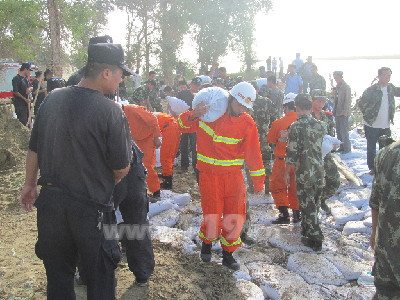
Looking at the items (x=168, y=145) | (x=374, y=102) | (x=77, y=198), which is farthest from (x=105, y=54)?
(x=374, y=102)

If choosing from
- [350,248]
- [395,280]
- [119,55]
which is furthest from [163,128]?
[395,280]

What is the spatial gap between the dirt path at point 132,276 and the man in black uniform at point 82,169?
1.04 metres

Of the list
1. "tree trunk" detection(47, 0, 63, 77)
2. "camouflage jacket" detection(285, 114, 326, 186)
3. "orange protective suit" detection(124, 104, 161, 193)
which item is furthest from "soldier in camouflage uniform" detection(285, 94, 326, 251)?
"tree trunk" detection(47, 0, 63, 77)

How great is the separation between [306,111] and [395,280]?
93.7 inches

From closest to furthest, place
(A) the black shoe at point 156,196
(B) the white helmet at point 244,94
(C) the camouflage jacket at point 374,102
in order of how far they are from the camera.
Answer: (B) the white helmet at point 244,94 < (A) the black shoe at point 156,196 < (C) the camouflage jacket at point 374,102

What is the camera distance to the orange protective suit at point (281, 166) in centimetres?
493

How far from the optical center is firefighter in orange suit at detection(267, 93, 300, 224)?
4.93m

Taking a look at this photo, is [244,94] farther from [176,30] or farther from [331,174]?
[176,30]

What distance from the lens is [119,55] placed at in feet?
7.06

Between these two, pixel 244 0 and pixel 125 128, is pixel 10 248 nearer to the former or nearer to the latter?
pixel 125 128

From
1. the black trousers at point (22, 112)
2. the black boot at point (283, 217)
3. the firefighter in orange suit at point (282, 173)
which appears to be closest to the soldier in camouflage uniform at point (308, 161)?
the firefighter in orange suit at point (282, 173)

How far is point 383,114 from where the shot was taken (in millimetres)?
6426

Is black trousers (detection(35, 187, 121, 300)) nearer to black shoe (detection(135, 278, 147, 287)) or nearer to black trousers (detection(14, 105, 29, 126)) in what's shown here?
black shoe (detection(135, 278, 147, 287))

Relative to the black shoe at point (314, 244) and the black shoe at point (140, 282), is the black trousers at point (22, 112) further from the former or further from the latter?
the black shoe at point (314, 244)
